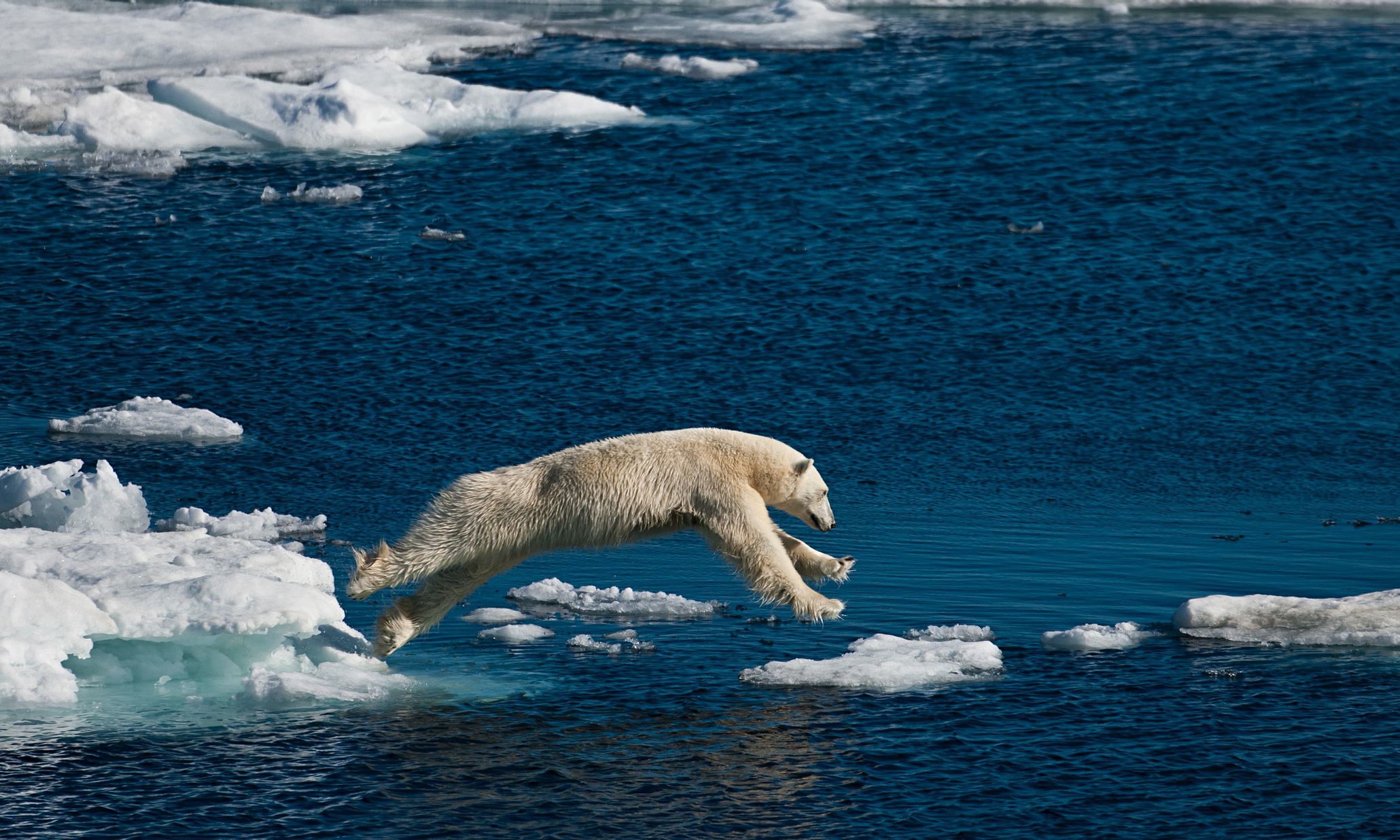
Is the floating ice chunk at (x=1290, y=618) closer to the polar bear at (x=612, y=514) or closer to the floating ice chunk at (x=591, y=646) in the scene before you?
the polar bear at (x=612, y=514)

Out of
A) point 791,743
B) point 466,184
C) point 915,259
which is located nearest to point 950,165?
point 915,259

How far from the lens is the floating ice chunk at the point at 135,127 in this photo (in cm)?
2230

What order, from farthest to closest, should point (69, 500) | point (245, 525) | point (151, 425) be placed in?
point (151, 425), point (245, 525), point (69, 500)

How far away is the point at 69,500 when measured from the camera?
40.8ft

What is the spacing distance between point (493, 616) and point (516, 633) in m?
0.50

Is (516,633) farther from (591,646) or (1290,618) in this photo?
(1290,618)

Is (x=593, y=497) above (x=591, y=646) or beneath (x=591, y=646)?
above

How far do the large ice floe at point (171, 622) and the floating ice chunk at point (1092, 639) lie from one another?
384cm

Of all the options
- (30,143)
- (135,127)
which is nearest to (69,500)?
(135,127)

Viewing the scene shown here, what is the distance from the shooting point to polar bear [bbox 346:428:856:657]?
8859 millimetres

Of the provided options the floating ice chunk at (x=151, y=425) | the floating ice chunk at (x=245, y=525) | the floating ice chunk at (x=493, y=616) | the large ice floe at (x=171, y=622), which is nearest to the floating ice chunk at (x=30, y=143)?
the floating ice chunk at (x=151, y=425)

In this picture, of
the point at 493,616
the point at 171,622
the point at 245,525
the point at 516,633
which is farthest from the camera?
the point at 245,525

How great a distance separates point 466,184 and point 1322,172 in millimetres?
10890

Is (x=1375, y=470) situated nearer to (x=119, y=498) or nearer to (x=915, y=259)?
(x=915, y=259)
